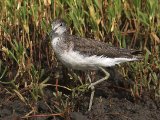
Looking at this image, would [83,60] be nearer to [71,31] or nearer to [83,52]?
[83,52]

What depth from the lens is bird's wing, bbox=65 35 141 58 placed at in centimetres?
504

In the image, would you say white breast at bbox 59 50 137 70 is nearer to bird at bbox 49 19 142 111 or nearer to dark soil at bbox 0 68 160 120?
bird at bbox 49 19 142 111

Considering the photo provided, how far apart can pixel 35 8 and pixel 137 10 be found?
107 cm

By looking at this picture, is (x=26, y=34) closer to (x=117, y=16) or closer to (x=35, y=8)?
(x=35, y=8)

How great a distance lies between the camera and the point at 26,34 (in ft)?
18.9

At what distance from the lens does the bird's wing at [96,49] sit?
5043mm

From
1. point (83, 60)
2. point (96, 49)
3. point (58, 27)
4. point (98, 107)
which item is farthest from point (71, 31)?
point (98, 107)

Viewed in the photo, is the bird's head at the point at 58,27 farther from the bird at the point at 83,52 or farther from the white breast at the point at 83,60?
the white breast at the point at 83,60

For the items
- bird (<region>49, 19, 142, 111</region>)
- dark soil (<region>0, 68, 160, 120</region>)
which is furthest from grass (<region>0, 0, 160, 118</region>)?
bird (<region>49, 19, 142, 111</region>)

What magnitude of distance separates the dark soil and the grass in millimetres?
98

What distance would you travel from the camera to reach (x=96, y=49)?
511 cm

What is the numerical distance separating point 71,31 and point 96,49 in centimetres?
77

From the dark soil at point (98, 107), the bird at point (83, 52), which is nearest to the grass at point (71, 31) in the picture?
the dark soil at point (98, 107)

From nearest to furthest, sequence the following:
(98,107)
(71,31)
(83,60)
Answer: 1. (83,60)
2. (98,107)
3. (71,31)
